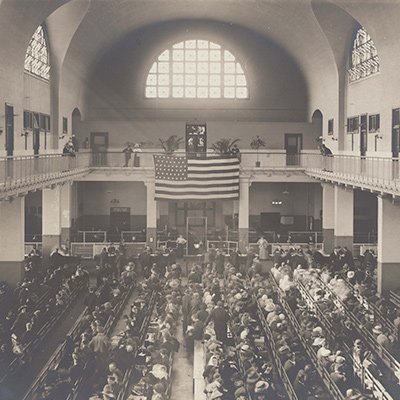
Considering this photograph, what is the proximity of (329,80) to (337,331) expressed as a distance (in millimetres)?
21452

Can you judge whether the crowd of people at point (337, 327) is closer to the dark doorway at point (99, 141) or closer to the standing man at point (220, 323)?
the standing man at point (220, 323)

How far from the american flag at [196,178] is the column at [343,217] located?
5370mm

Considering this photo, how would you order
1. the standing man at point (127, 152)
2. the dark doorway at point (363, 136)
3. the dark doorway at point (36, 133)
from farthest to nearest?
the standing man at point (127, 152)
the dark doorway at point (363, 136)
the dark doorway at point (36, 133)

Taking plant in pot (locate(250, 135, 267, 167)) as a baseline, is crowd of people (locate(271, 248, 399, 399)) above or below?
below

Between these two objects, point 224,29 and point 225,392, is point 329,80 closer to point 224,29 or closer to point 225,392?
point 224,29

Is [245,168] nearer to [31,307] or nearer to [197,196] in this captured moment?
[197,196]

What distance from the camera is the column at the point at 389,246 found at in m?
24.8

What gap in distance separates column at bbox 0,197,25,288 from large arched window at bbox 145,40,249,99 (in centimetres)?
1934

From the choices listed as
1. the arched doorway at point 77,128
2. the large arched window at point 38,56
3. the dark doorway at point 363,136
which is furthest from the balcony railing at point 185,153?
the large arched window at point 38,56

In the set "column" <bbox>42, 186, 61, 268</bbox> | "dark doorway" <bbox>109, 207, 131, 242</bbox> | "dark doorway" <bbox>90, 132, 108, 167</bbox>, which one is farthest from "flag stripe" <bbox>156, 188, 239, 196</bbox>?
"dark doorway" <bbox>109, 207, 131, 242</bbox>

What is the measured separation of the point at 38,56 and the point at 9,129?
21.8 feet

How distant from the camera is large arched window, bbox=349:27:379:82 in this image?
2883 cm

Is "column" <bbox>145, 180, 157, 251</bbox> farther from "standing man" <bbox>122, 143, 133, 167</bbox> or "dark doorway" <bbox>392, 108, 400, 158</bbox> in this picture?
"dark doorway" <bbox>392, 108, 400, 158</bbox>

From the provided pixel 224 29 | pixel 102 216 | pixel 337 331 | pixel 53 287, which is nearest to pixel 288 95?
pixel 224 29
